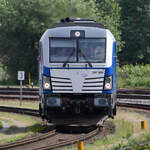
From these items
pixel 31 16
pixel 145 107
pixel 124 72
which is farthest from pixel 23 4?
pixel 145 107

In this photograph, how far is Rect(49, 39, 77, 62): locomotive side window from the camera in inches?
586

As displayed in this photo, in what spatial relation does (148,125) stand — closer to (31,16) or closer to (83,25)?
(83,25)

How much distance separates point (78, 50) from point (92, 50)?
52 centimetres

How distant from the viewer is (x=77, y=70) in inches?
577

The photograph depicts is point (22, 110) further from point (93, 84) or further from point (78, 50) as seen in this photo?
point (93, 84)

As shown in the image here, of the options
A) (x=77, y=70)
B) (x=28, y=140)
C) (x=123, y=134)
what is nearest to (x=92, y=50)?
(x=77, y=70)

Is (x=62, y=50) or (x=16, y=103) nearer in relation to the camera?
(x=62, y=50)

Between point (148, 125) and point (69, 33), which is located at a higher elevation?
point (69, 33)

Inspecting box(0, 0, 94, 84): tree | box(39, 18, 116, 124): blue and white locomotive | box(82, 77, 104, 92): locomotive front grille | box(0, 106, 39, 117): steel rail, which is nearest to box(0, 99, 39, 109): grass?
box(0, 106, 39, 117): steel rail

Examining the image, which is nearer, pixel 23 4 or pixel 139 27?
pixel 23 4

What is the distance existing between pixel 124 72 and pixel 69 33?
25.4m

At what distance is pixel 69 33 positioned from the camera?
15211 mm

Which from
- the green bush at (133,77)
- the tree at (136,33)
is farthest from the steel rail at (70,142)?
the tree at (136,33)

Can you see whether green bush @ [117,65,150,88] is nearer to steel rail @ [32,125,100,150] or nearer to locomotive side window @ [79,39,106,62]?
steel rail @ [32,125,100,150]
